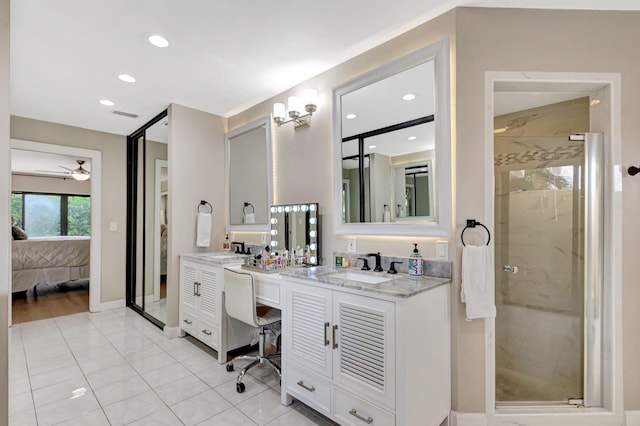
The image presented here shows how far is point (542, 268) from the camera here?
2.31m

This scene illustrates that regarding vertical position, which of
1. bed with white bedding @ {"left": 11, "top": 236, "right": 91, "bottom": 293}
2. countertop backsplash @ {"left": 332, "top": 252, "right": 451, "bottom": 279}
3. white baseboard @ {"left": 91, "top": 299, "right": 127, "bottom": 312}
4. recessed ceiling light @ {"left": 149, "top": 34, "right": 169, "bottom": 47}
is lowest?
white baseboard @ {"left": 91, "top": 299, "right": 127, "bottom": 312}

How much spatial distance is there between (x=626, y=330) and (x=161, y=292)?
4.67 m

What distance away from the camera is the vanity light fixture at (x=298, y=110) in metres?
2.67

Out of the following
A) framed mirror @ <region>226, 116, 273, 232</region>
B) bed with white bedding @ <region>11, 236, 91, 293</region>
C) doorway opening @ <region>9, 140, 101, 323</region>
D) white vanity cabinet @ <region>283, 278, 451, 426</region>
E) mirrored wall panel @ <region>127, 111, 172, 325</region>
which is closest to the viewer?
white vanity cabinet @ <region>283, 278, 451, 426</region>

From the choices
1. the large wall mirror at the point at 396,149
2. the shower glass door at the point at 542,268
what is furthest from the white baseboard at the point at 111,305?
the shower glass door at the point at 542,268

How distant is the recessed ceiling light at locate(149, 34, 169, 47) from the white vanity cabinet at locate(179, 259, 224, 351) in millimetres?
1895

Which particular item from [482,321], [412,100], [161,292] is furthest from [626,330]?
[161,292]

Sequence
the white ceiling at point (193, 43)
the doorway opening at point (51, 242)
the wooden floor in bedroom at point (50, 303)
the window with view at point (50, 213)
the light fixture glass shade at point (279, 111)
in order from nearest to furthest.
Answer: the white ceiling at point (193, 43), the light fixture glass shade at point (279, 111), the wooden floor in bedroom at point (50, 303), the doorway opening at point (51, 242), the window with view at point (50, 213)

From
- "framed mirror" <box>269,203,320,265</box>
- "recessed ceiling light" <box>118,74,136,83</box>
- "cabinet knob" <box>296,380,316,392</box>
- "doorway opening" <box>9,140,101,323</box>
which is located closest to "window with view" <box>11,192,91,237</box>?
"doorway opening" <box>9,140,101,323</box>

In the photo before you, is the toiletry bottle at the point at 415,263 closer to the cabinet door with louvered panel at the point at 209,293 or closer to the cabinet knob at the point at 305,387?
the cabinet knob at the point at 305,387

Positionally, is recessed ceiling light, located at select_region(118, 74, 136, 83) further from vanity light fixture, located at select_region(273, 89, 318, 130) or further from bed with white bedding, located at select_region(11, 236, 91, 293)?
bed with white bedding, located at select_region(11, 236, 91, 293)

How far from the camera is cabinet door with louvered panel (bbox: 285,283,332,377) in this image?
1.84 meters

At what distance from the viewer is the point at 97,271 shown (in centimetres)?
423

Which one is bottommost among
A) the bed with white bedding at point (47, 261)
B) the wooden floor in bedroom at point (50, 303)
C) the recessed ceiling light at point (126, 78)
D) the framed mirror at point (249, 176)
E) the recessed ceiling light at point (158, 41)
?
the wooden floor in bedroom at point (50, 303)
